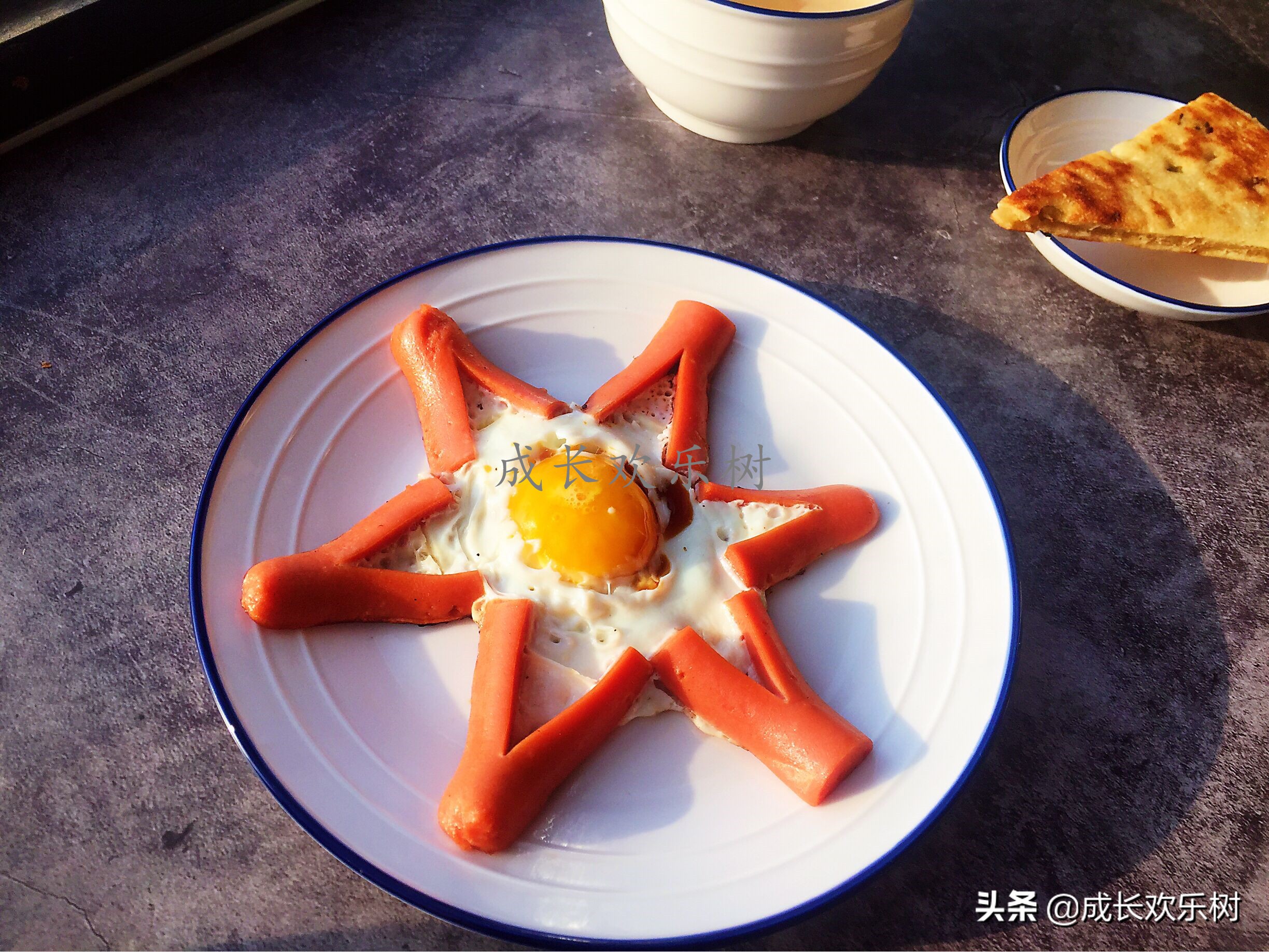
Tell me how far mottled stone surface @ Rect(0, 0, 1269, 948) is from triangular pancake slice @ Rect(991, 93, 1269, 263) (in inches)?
10.3

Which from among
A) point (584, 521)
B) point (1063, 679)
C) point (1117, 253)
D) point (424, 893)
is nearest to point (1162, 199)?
point (1117, 253)

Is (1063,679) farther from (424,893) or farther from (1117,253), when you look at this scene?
(424,893)

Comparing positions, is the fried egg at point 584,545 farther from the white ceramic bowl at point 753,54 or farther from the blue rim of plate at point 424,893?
the white ceramic bowl at point 753,54

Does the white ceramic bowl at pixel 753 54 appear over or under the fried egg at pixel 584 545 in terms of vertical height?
over

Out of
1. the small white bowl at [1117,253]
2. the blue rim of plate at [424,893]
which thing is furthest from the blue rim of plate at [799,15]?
the blue rim of plate at [424,893]

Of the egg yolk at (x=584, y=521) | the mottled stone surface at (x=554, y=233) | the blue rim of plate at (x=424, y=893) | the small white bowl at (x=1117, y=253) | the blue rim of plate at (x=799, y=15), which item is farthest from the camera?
the small white bowl at (x=1117, y=253)

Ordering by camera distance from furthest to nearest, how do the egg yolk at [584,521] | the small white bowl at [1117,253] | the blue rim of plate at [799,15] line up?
1. the small white bowl at [1117,253]
2. the blue rim of plate at [799,15]
3. the egg yolk at [584,521]

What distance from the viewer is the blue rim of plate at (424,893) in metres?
1.22

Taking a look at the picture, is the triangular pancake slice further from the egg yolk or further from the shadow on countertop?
the egg yolk

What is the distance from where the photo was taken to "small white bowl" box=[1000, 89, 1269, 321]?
2010 millimetres

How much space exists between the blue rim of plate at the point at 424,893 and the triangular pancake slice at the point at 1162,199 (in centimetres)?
66

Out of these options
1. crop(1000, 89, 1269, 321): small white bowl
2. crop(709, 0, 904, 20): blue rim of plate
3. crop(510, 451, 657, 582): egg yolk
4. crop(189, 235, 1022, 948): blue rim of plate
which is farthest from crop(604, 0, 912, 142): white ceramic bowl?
crop(510, 451, 657, 582): egg yolk

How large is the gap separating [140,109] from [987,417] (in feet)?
7.67

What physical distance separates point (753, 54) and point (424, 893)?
1798 millimetres
